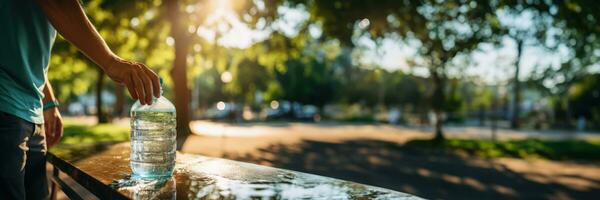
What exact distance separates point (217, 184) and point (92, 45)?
67 centimetres

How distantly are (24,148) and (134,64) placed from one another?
462mm

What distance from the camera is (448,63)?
21.8 meters

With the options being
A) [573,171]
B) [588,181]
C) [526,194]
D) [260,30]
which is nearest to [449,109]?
[260,30]

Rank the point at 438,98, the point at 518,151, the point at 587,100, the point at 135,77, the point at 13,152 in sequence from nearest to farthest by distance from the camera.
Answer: the point at 13,152 < the point at 135,77 < the point at 518,151 < the point at 438,98 < the point at 587,100

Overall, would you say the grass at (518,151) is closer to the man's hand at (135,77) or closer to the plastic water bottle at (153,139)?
the plastic water bottle at (153,139)

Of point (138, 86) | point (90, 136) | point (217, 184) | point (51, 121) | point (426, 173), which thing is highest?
point (138, 86)

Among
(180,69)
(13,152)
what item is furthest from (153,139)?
(180,69)

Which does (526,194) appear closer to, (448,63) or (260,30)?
(448,63)

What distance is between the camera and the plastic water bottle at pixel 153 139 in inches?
93.0

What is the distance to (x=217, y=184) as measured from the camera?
2045 millimetres

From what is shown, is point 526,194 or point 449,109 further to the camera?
point 449,109

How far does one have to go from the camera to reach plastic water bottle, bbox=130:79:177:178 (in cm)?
236

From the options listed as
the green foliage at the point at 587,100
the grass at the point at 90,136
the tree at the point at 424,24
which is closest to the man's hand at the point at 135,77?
the grass at the point at 90,136

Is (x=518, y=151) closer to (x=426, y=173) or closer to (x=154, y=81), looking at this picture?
(x=426, y=173)
